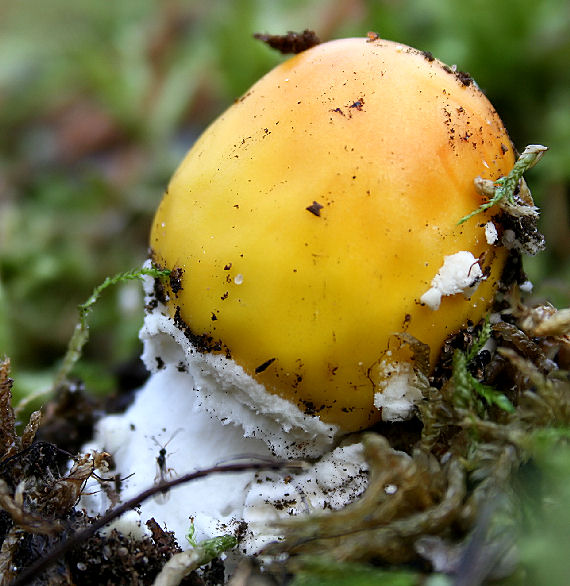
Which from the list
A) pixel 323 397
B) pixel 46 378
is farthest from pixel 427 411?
pixel 46 378

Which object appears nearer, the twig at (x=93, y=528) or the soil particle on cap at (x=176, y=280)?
the twig at (x=93, y=528)

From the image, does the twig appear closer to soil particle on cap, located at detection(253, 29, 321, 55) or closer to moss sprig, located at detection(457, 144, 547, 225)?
moss sprig, located at detection(457, 144, 547, 225)

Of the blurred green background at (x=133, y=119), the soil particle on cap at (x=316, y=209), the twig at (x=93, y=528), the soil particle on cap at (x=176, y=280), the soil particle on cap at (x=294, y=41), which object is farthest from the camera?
the blurred green background at (x=133, y=119)

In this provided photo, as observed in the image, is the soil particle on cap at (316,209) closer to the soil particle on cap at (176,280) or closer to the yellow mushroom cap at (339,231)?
the yellow mushroom cap at (339,231)

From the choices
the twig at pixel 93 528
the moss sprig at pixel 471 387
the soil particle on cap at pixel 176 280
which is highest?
the soil particle on cap at pixel 176 280

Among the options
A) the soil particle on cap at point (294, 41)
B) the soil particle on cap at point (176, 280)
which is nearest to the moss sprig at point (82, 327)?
the soil particle on cap at point (176, 280)

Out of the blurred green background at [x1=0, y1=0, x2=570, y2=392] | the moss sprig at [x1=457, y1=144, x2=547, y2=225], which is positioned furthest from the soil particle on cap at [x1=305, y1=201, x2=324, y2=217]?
the blurred green background at [x1=0, y1=0, x2=570, y2=392]

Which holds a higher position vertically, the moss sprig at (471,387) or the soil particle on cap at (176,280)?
the soil particle on cap at (176,280)
